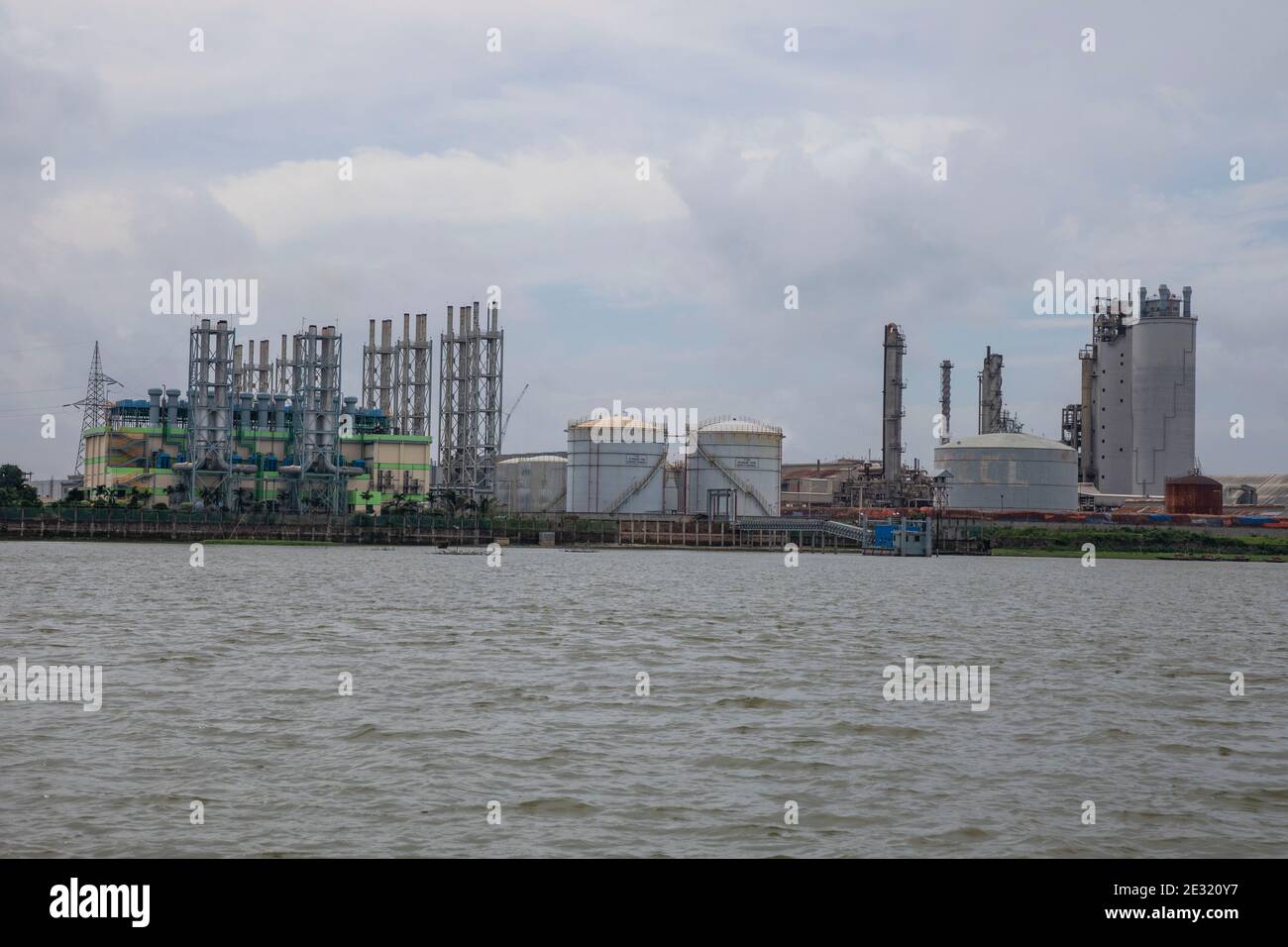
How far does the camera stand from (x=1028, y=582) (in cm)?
7094

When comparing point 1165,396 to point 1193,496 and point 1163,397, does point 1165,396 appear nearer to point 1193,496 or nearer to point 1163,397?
point 1163,397

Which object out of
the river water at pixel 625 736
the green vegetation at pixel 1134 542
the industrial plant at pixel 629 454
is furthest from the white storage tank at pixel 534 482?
the river water at pixel 625 736

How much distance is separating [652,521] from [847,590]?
2618 inches

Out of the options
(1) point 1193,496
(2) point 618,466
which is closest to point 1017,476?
(1) point 1193,496

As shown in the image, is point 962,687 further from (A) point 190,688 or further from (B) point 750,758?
(A) point 190,688

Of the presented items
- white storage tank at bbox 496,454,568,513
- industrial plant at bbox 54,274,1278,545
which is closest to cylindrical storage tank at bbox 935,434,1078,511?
industrial plant at bbox 54,274,1278,545

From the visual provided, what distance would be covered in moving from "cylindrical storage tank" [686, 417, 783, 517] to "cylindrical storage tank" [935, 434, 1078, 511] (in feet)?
55.4

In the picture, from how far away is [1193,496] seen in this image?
4897 inches

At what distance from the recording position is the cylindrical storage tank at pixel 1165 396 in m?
133

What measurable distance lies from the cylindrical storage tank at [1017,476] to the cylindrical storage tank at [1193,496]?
8430 mm

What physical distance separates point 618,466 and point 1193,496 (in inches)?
2061

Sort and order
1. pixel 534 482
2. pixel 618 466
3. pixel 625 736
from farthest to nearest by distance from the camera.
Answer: pixel 534 482 < pixel 618 466 < pixel 625 736

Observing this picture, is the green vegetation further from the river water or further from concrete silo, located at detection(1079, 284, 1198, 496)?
the river water
